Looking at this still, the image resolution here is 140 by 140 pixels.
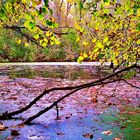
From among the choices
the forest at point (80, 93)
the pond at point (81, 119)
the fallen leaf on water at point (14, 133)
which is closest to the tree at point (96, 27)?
the forest at point (80, 93)

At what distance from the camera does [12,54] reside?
3406 centimetres

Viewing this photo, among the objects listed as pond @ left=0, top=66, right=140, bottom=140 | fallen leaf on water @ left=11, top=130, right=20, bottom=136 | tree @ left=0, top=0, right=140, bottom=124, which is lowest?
pond @ left=0, top=66, right=140, bottom=140

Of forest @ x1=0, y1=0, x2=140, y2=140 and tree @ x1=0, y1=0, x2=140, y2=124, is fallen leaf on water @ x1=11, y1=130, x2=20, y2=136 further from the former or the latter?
tree @ x1=0, y1=0, x2=140, y2=124

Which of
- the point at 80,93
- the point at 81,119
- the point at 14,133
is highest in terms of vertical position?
the point at 14,133

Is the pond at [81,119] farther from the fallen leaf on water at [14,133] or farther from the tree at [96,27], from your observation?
the tree at [96,27]

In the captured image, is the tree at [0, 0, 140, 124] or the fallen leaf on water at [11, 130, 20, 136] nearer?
the tree at [0, 0, 140, 124]

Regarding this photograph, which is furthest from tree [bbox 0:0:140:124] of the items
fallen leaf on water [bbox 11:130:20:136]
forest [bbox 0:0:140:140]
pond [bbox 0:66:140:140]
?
fallen leaf on water [bbox 11:130:20:136]

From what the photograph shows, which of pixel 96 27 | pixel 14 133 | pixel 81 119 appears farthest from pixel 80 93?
pixel 96 27

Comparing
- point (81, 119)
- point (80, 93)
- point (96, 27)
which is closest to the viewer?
point (96, 27)

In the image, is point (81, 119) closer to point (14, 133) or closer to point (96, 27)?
point (14, 133)

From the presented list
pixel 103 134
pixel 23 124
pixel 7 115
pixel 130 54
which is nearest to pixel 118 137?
pixel 103 134

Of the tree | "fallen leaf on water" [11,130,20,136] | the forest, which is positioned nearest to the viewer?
the tree

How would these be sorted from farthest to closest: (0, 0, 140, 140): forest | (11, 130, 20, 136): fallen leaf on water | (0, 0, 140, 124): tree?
(11, 130, 20, 136): fallen leaf on water → (0, 0, 140, 140): forest → (0, 0, 140, 124): tree

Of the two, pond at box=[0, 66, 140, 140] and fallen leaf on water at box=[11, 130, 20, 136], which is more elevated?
fallen leaf on water at box=[11, 130, 20, 136]
